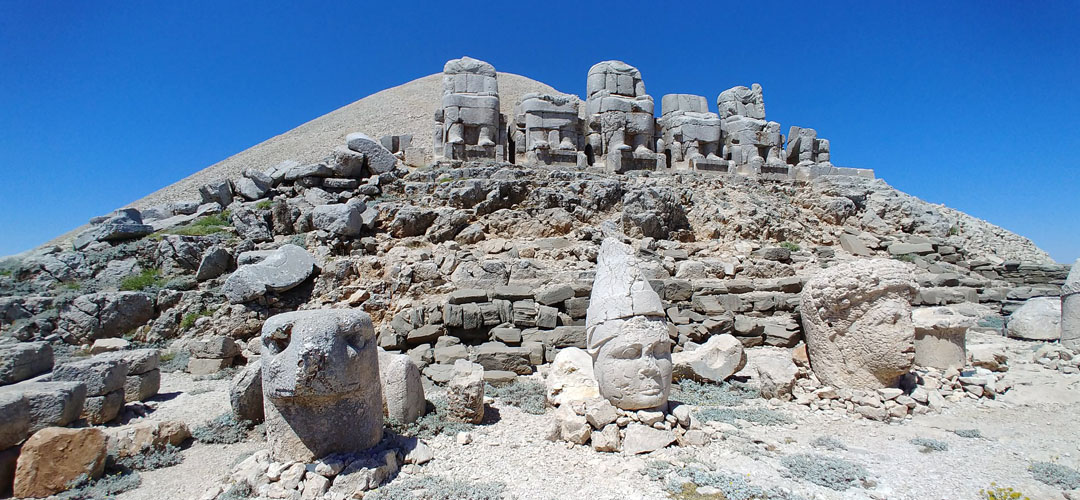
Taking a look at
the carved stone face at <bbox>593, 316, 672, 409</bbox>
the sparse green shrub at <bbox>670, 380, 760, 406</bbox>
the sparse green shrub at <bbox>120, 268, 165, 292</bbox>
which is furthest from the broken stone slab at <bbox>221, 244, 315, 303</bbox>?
the sparse green shrub at <bbox>670, 380, 760, 406</bbox>

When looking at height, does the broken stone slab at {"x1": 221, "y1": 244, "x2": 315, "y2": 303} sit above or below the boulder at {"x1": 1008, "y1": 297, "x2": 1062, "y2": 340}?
above

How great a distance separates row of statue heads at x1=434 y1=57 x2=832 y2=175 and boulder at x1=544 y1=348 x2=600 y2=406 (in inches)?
309

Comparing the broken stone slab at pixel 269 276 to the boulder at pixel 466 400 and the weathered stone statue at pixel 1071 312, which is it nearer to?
the boulder at pixel 466 400

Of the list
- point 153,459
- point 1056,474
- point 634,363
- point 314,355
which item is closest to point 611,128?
point 634,363

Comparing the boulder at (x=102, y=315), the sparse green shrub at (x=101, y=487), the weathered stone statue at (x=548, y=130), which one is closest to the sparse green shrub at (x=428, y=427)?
the sparse green shrub at (x=101, y=487)

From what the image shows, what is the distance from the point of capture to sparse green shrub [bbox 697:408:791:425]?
5.51 metres

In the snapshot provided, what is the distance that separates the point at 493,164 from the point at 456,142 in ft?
3.77

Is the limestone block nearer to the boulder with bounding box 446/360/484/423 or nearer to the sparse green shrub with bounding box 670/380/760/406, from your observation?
the sparse green shrub with bounding box 670/380/760/406

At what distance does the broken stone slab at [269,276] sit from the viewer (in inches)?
354

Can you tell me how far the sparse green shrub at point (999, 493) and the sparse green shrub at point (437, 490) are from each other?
3.39 metres

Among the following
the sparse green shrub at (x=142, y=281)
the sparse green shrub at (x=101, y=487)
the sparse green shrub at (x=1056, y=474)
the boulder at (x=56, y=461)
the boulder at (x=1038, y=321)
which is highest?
the sparse green shrub at (x=142, y=281)

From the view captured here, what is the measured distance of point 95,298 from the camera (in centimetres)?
870

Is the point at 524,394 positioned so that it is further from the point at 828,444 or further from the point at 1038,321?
the point at 1038,321

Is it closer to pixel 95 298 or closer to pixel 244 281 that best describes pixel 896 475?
pixel 244 281
